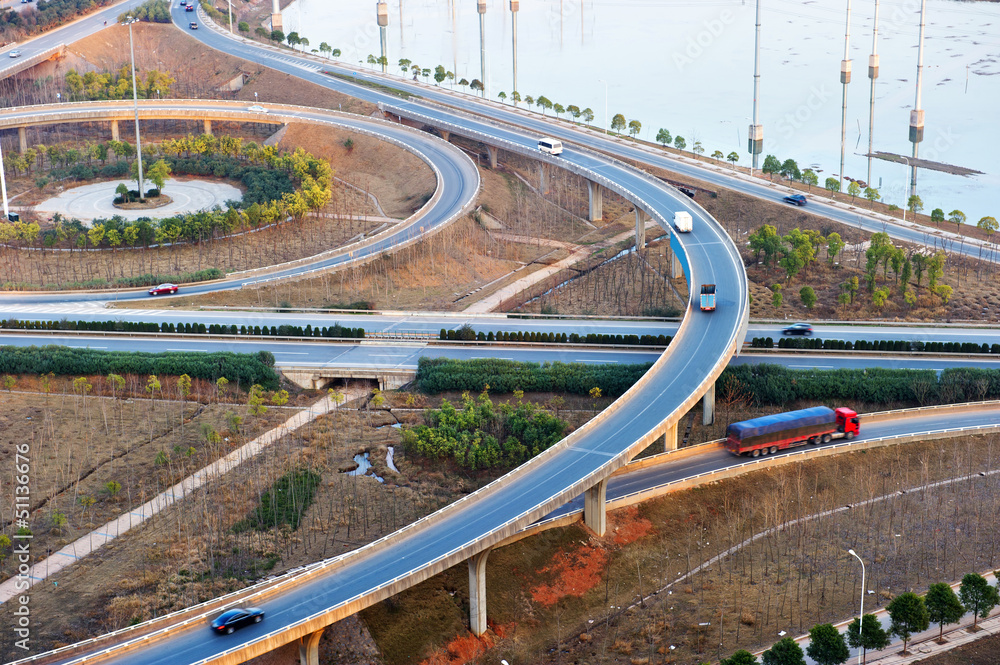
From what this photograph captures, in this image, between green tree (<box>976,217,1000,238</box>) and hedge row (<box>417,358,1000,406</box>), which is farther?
green tree (<box>976,217,1000,238</box>)

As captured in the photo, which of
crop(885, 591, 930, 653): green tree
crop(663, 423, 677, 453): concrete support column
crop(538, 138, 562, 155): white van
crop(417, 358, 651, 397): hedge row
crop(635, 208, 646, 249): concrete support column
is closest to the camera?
crop(885, 591, 930, 653): green tree

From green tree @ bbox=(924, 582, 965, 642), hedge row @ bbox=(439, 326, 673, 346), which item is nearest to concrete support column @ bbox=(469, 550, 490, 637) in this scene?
green tree @ bbox=(924, 582, 965, 642)

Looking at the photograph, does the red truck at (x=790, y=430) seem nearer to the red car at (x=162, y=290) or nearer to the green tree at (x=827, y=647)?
the green tree at (x=827, y=647)

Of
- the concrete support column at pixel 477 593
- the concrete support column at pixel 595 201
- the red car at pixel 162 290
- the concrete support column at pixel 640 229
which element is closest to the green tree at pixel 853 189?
the concrete support column at pixel 640 229

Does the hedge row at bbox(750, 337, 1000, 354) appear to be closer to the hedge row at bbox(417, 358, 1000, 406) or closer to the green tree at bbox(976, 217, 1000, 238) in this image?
the hedge row at bbox(417, 358, 1000, 406)

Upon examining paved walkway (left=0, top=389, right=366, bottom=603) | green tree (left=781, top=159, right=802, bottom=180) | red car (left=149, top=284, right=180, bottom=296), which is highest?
green tree (left=781, top=159, right=802, bottom=180)

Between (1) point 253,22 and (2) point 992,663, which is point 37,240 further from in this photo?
(1) point 253,22

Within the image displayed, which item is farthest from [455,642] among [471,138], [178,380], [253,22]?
[253,22]
